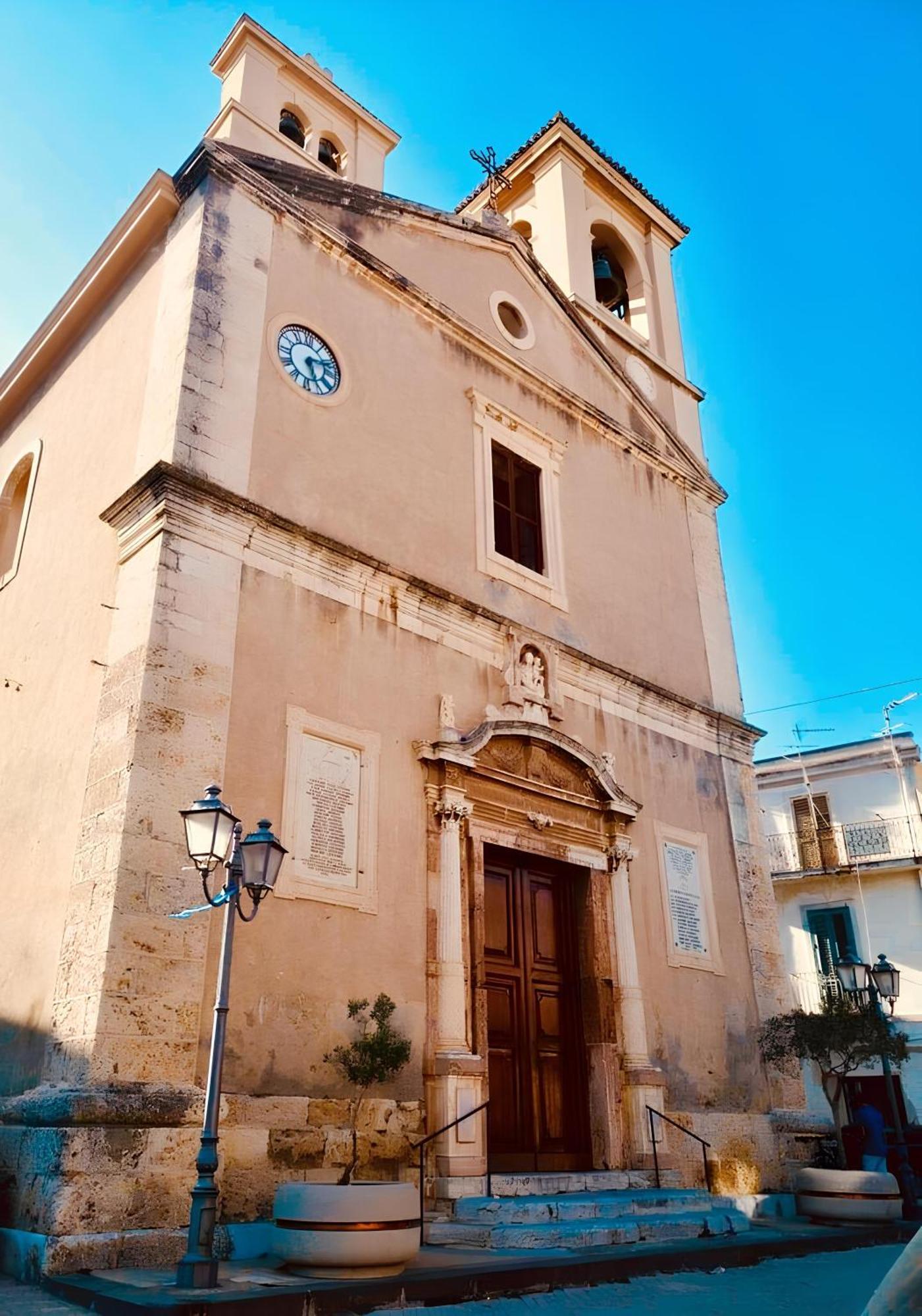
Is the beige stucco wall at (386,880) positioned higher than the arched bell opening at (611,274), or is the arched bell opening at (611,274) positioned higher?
the arched bell opening at (611,274)

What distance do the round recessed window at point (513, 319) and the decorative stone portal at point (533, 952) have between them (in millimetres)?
5377

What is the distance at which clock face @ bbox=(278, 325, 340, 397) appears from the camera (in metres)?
10.1

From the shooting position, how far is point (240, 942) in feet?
24.7

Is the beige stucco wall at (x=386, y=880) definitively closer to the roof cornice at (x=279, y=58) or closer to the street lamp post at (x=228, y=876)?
the street lamp post at (x=228, y=876)

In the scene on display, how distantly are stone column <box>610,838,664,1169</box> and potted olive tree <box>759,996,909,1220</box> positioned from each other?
1.56 m

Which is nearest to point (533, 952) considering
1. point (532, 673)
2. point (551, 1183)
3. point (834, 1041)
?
point (551, 1183)

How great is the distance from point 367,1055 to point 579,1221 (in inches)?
74.8

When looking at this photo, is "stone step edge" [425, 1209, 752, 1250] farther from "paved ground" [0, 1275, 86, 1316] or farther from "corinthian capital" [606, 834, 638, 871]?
"corinthian capital" [606, 834, 638, 871]

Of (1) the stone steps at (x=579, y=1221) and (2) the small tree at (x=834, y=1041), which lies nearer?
(1) the stone steps at (x=579, y=1221)

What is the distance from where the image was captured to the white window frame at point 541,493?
1148 cm

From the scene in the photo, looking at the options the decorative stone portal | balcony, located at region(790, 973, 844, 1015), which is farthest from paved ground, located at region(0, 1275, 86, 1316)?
balcony, located at region(790, 973, 844, 1015)

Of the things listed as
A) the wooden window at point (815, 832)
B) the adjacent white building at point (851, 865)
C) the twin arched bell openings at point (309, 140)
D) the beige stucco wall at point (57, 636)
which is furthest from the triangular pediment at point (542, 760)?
the wooden window at point (815, 832)

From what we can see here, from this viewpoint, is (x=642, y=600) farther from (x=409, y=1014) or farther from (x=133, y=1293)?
(x=133, y=1293)

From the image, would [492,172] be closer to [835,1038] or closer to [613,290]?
[613,290]
